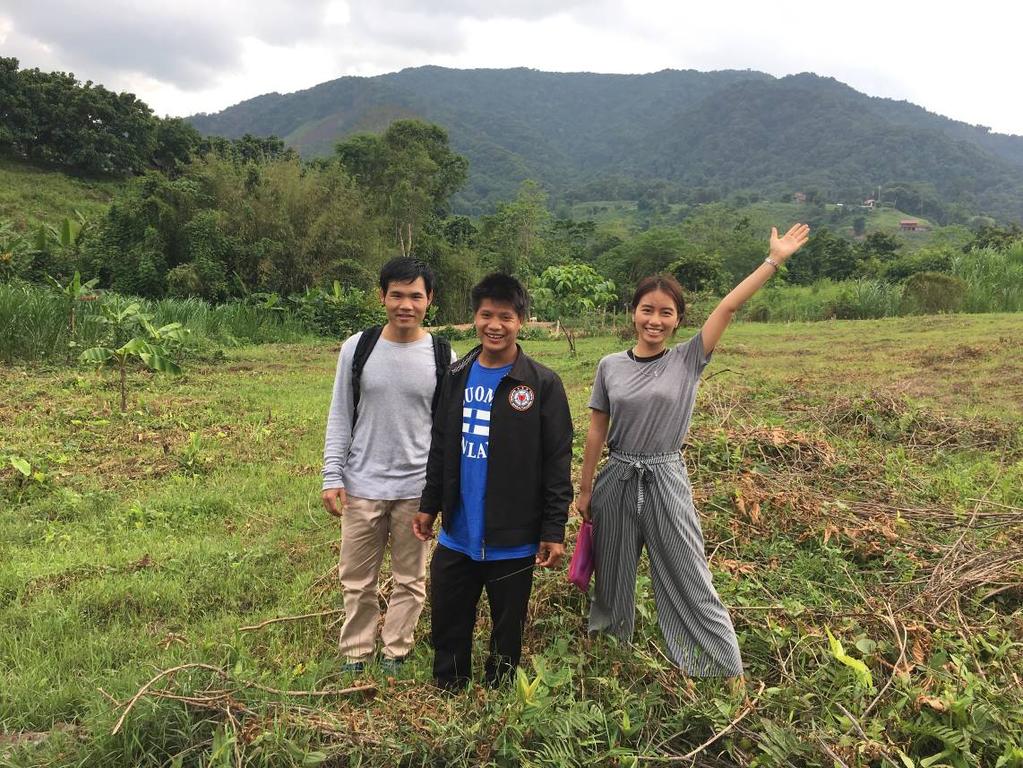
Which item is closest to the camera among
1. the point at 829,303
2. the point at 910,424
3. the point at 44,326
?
the point at 910,424

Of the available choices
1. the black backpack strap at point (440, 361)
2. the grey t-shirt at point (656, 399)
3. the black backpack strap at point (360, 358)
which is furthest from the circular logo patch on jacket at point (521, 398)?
the black backpack strap at point (360, 358)

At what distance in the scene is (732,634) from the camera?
2.26 meters

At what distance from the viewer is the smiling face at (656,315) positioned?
224 centimetres

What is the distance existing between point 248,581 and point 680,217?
237 ft

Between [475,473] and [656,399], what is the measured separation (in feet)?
2.28

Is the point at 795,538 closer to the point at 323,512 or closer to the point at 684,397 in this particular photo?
the point at 684,397

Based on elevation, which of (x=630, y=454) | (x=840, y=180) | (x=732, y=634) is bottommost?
(x=732, y=634)

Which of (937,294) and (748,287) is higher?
(937,294)

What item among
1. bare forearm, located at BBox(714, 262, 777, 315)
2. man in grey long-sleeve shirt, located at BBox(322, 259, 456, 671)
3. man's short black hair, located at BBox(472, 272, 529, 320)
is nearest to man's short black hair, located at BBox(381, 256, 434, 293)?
man in grey long-sleeve shirt, located at BBox(322, 259, 456, 671)

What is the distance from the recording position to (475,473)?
2.19 m

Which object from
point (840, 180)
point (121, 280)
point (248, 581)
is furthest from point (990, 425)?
point (840, 180)

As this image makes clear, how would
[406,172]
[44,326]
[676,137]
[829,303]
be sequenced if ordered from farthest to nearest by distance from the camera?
1. [676,137]
2. [406,172]
3. [829,303]
4. [44,326]

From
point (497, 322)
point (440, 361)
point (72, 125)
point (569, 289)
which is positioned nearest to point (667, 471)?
point (497, 322)

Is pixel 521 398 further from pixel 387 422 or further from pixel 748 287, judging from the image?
pixel 748 287
